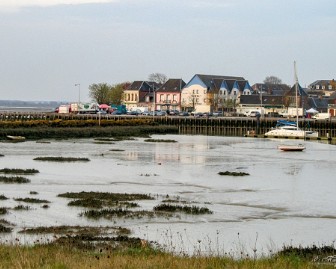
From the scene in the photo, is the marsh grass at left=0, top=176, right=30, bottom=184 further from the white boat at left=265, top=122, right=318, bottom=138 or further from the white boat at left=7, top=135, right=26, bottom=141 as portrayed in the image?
the white boat at left=265, top=122, right=318, bottom=138

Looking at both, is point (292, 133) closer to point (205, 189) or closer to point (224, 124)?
point (224, 124)

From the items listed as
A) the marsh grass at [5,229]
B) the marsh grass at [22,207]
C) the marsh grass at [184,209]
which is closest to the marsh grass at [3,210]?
the marsh grass at [22,207]

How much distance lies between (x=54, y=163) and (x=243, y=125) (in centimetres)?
7494

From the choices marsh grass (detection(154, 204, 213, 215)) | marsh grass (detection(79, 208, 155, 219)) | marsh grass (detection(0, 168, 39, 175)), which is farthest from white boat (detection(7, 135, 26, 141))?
marsh grass (detection(79, 208, 155, 219))

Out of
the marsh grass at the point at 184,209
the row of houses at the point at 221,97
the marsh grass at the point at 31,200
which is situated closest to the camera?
the marsh grass at the point at 184,209

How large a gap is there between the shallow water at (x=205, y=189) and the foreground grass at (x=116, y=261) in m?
2.40

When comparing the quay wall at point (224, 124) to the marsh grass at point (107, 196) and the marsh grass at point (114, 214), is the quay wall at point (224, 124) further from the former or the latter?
the marsh grass at point (114, 214)

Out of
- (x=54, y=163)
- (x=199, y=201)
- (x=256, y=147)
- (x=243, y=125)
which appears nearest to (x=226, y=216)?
(x=199, y=201)

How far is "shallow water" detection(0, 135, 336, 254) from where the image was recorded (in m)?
24.5

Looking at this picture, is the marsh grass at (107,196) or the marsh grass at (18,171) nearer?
the marsh grass at (107,196)

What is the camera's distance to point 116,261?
15016 mm

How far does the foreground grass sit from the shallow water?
7.87ft

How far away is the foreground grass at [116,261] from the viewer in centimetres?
1454

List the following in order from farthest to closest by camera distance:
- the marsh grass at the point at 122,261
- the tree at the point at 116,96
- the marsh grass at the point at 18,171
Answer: the tree at the point at 116,96, the marsh grass at the point at 18,171, the marsh grass at the point at 122,261
